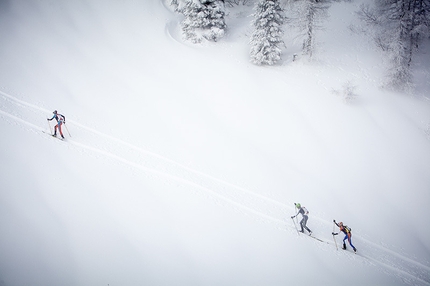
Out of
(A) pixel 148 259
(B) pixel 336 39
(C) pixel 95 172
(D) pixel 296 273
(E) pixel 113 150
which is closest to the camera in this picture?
(A) pixel 148 259

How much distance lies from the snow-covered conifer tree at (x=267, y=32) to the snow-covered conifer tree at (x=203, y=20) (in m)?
3.97

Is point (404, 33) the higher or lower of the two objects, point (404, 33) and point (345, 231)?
the higher

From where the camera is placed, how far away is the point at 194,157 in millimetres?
13906

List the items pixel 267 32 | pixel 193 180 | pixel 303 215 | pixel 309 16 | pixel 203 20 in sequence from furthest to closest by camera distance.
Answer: pixel 203 20
pixel 309 16
pixel 267 32
pixel 193 180
pixel 303 215

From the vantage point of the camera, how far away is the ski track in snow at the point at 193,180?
1053 centimetres

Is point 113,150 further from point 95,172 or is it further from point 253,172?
point 253,172

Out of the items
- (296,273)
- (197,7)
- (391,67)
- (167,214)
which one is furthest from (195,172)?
(391,67)

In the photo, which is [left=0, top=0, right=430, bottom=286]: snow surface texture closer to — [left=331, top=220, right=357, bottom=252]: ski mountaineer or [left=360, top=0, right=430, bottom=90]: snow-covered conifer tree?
[left=331, top=220, right=357, bottom=252]: ski mountaineer

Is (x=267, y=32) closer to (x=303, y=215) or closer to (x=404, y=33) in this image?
(x=404, y=33)

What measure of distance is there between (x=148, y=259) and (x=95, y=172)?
5282 mm

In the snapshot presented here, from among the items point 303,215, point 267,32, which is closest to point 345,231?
point 303,215

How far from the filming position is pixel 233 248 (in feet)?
30.5

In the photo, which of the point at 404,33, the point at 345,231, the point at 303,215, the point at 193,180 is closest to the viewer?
the point at 345,231

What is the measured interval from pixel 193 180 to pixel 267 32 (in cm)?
1534
